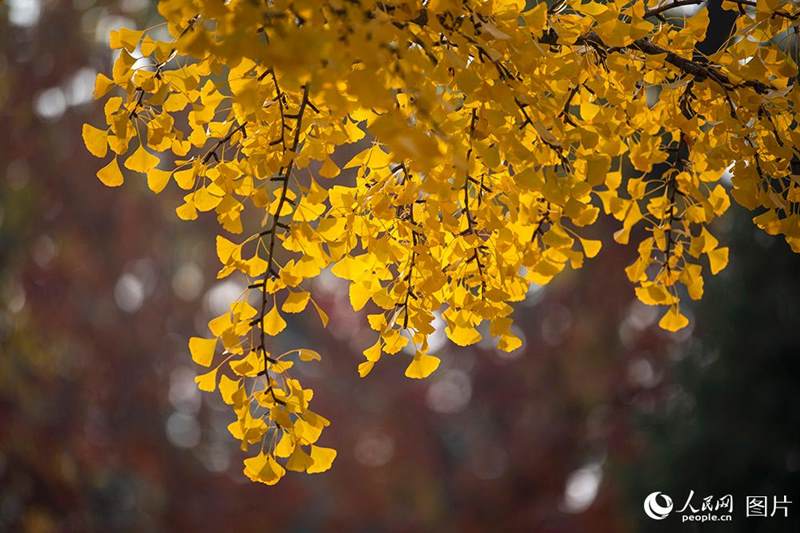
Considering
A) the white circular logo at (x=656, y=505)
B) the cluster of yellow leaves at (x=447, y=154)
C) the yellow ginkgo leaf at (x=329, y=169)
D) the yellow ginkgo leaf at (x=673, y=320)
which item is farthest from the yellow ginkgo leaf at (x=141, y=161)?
the white circular logo at (x=656, y=505)

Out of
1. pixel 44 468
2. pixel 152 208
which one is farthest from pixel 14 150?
pixel 44 468

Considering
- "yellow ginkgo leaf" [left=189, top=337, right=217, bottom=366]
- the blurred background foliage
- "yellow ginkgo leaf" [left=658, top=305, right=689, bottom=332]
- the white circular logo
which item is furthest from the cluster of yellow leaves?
the blurred background foliage

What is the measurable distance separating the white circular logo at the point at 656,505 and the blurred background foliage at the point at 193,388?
0.19 metres

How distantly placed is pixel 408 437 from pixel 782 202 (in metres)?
4.21

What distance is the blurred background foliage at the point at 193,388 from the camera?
445cm

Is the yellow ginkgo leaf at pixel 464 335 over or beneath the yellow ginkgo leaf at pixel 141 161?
beneath

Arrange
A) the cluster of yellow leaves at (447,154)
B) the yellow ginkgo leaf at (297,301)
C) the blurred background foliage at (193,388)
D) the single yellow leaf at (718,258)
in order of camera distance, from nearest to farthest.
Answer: the cluster of yellow leaves at (447,154) → the yellow ginkgo leaf at (297,301) → the single yellow leaf at (718,258) → the blurred background foliage at (193,388)

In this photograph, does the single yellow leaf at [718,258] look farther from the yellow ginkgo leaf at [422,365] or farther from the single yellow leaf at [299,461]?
the single yellow leaf at [299,461]

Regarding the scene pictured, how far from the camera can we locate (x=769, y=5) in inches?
38.2

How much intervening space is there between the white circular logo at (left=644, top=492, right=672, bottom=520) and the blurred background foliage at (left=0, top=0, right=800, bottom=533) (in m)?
0.19

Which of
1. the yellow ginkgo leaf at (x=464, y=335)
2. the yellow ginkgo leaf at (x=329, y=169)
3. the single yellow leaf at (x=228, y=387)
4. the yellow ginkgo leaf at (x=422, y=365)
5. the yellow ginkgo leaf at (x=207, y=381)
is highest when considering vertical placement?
the yellow ginkgo leaf at (x=329, y=169)

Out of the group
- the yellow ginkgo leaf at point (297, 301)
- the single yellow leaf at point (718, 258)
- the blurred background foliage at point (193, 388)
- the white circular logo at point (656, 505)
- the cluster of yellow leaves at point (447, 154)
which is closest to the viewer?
the cluster of yellow leaves at point (447, 154)

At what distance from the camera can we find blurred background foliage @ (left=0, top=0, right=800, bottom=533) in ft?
14.6

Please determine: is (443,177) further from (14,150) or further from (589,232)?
(14,150)
